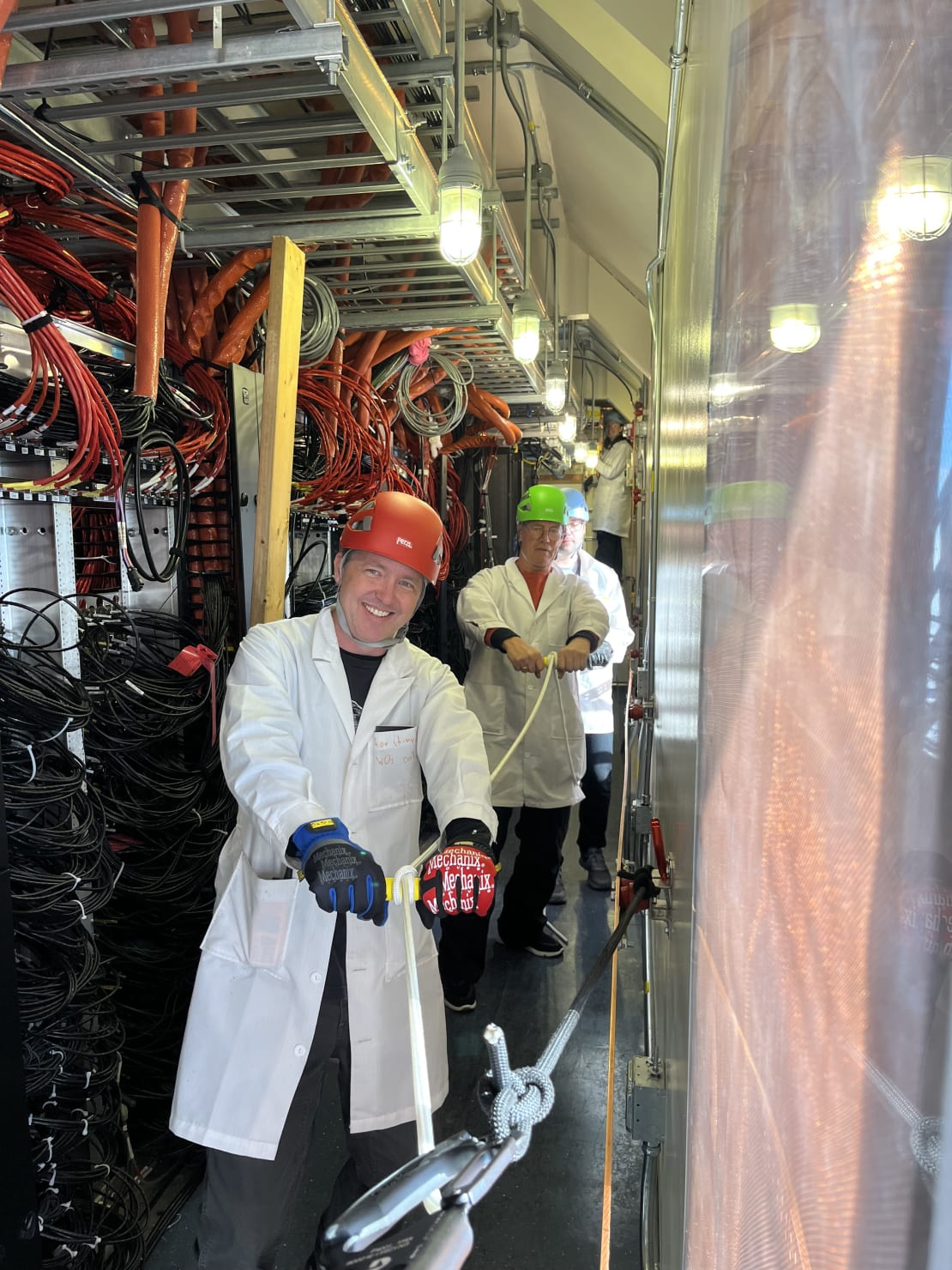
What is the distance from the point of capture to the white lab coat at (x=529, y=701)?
133 inches

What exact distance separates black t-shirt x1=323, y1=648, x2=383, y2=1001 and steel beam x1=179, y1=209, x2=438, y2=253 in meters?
1.07

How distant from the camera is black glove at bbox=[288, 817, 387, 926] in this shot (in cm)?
138

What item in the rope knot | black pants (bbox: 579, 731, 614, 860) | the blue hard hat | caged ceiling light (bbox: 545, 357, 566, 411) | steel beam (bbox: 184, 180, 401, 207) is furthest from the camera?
caged ceiling light (bbox: 545, 357, 566, 411)

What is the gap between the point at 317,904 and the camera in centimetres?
151

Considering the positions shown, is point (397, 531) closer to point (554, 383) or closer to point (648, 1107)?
point (648, 1107)

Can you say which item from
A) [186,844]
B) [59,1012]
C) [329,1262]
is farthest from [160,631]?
[329,1262]

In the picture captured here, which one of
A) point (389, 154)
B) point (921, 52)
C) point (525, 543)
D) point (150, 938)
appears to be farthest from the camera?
point (525, 543)

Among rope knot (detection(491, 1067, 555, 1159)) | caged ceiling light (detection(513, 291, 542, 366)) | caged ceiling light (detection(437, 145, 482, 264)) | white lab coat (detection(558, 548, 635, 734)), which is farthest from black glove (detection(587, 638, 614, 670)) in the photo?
rope knot (detection(491, 1067, 555, 1159))

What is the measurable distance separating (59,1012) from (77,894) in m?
0.28

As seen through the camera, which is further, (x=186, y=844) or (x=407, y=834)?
(x=186, y=844)

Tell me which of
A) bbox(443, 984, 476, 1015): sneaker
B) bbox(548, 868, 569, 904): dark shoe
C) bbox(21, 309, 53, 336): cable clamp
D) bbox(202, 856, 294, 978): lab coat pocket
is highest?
bbox(21, 309, 53, 336): cable clamp

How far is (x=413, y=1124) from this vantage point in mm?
1830

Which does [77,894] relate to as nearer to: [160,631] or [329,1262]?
[160,631]

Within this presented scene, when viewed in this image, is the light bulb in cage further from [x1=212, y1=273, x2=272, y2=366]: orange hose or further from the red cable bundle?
the red cable bundle
